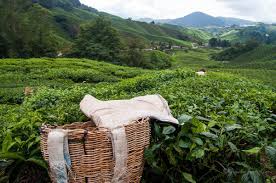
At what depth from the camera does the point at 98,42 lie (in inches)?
2562

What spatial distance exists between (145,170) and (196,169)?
1.86 feet

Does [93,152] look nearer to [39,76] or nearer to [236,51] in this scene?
[39,76]

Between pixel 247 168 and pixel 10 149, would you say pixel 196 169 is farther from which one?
pixel 10 149

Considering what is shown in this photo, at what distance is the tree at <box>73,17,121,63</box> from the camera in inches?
2410

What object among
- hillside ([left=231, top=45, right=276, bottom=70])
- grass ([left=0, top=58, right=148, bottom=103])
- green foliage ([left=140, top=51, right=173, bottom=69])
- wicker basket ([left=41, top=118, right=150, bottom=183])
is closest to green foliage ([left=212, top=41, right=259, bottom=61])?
hillside ([left=231, top=45, right=276, bottom=70])

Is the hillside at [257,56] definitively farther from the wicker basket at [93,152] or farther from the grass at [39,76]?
the wicker basket at [93,152]

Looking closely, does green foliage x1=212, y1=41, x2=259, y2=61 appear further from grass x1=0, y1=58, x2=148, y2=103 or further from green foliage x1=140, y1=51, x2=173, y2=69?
grass x1=0, y1=58, x2=148, y2=103

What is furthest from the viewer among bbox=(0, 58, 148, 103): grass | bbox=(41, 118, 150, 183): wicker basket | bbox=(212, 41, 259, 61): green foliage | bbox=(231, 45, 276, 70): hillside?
bbox=(212, 41, 259, 61): green foliage

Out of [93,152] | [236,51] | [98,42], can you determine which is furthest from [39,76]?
[236,51]

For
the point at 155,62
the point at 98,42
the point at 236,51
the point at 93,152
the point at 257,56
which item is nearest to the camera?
the point at 93,152

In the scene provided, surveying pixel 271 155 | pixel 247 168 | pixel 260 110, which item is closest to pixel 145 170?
pixel 247 168

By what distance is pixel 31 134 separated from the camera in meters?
4.06

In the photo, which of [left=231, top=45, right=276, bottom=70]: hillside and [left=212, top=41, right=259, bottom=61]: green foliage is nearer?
[left=231, top=45, right=276, bottom=70]: hillside

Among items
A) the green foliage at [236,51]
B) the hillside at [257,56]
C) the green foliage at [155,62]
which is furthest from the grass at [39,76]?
the green foliage at [236,51]
